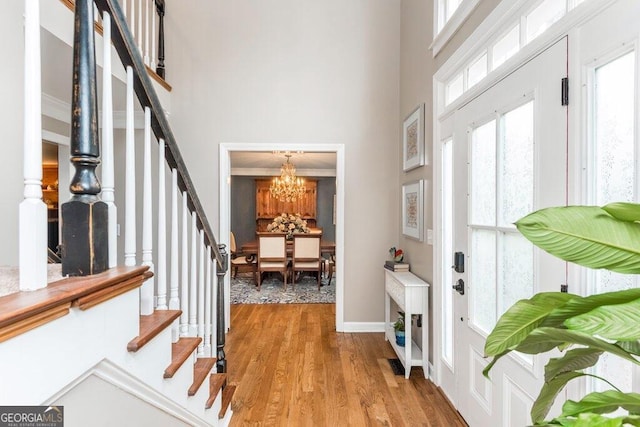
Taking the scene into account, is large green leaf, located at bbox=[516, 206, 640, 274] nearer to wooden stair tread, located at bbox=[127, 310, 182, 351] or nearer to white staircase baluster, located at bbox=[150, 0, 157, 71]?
wooden stair tread, located at bbox=[127, 310, 182, 351]

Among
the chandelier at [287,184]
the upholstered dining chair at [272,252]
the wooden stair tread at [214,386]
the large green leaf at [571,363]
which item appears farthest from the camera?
the chandelier at [287,184]

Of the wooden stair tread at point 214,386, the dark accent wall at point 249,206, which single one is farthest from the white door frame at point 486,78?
the dark accent wall at point 249,206

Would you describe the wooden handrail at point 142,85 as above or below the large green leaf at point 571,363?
above

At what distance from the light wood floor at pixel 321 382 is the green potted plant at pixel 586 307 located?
5.86 feet

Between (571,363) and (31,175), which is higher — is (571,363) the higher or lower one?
the lower one

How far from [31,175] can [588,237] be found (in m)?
1.02

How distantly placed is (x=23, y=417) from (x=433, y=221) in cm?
245

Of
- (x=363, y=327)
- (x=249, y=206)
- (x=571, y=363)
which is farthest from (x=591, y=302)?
(x=249, y=206)

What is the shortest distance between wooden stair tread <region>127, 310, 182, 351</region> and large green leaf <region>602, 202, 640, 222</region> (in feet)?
3.73

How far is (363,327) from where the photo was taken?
3.60 metres

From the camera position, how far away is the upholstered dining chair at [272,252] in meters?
5.23

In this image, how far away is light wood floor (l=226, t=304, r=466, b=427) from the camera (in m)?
2.07

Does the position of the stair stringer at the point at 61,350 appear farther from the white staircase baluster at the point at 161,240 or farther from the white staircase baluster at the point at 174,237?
the white staircase baluster at the point at 174,237

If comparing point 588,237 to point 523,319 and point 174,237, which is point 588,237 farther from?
point 174,237
